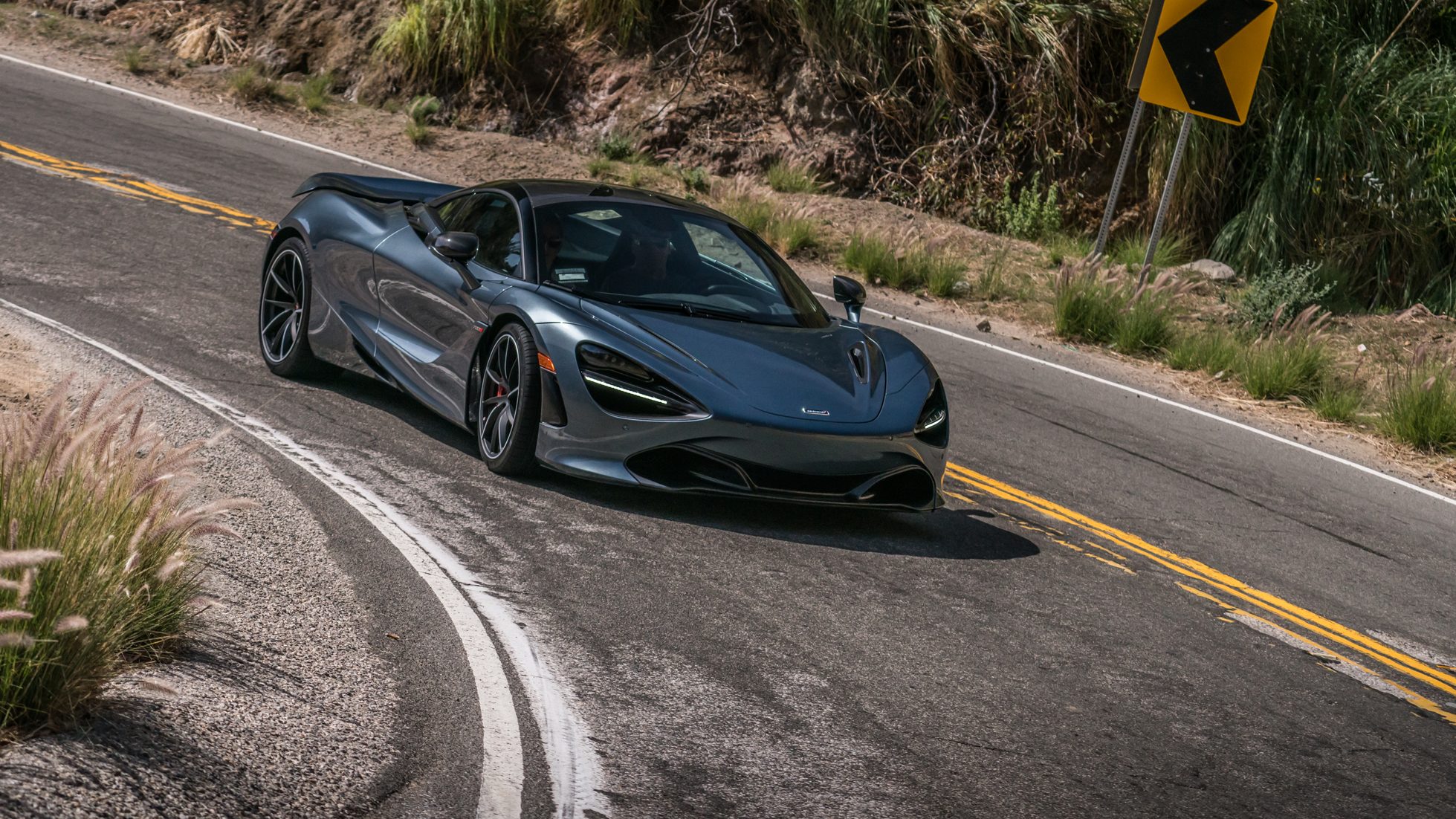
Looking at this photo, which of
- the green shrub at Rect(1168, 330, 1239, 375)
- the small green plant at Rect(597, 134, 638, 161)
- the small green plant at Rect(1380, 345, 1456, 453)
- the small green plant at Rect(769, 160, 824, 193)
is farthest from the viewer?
the small green plant at Rect(597, 134, 638, 161)

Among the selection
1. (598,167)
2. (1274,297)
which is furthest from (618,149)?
(1274,297)

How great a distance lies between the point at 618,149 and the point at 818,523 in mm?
13278

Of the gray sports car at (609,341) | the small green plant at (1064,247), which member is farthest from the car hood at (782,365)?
the small green plant at (1064,247)

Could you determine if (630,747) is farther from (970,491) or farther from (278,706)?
(970,491)

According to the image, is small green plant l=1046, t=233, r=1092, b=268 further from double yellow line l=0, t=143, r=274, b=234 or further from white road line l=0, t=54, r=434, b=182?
double yellow line l=0, t=143, r=274, b=234

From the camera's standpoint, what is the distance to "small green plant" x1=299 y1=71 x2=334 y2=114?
19547mm

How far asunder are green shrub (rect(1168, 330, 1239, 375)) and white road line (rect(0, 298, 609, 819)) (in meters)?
8.54

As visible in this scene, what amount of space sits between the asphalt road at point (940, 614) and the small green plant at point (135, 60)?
1128 cm

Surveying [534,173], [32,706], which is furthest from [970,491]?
[534,173]

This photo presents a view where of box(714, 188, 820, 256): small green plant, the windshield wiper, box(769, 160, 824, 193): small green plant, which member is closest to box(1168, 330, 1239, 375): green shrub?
box(714, 188, 820, 256): small green plant

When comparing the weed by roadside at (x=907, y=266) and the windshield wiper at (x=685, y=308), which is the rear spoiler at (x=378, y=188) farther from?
the weed by roadside at (x=907, y=266)

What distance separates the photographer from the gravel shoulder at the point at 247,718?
10.2 feet

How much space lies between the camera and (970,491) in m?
7.66

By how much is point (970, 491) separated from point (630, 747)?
3.99 meters
